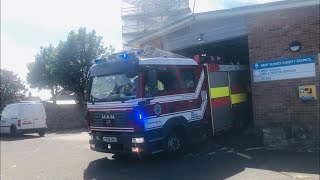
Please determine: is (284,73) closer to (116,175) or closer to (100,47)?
(116,175)

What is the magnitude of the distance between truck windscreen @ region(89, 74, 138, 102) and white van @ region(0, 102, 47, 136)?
11.2 meters

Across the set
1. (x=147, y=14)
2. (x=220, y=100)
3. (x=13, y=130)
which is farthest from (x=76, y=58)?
(x=220, y=100)

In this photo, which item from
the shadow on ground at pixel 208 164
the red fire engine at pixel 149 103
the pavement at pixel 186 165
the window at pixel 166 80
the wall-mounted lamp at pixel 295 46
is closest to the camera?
the pavement at pixel 186 165

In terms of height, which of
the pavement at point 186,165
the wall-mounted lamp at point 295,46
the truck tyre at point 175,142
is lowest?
the pavement at point 186,165

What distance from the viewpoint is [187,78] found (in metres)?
10.5

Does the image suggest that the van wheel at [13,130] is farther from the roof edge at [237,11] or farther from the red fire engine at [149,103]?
the red fire engine at [149,103]

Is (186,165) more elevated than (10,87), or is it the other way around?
(10,87)

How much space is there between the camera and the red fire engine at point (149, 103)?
9008 mm

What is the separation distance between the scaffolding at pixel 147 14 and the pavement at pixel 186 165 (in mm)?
27839

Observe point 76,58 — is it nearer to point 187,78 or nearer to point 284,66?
point 187,78

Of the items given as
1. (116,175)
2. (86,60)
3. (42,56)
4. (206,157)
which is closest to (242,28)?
(206,157)

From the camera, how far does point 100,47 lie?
32.4 meters

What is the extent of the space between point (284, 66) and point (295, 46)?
656 millimetres

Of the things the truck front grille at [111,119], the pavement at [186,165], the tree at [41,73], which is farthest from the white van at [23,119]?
the tree at [41,73]
